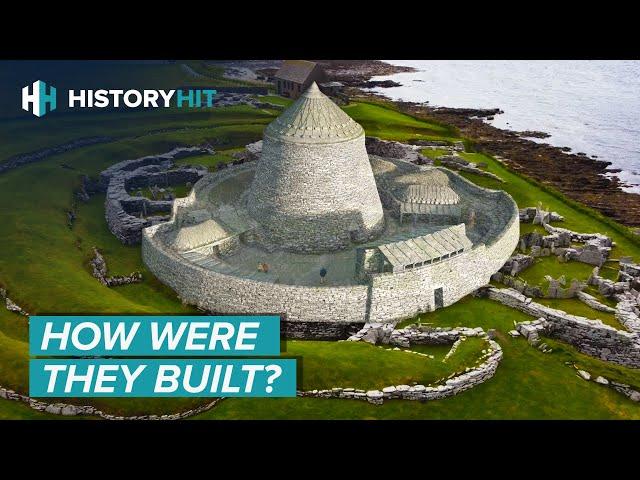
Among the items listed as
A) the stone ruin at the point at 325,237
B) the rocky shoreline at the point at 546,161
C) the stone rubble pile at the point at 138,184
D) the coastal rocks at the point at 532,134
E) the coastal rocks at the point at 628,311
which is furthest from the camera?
the coastal rocks at the point at 532,134

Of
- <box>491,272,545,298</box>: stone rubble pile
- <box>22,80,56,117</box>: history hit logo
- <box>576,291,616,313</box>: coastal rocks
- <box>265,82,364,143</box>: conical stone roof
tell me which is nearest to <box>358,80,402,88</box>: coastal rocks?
<box>22,80,56,117</box>: history hit logo

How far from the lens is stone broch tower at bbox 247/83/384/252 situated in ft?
128

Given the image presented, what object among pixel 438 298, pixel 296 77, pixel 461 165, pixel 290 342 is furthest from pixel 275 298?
pixel 296 77

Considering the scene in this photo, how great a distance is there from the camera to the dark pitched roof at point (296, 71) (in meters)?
85.1

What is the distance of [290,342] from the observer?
3022 cm

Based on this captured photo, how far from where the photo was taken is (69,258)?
3909cm

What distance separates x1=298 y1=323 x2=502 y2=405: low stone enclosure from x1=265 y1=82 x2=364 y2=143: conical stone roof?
12816 mm

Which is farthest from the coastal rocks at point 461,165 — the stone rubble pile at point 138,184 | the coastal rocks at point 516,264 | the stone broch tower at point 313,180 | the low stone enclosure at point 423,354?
the low stone enclosure at point 423,354

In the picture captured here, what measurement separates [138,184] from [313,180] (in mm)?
20853

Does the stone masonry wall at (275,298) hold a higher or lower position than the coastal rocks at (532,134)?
lower

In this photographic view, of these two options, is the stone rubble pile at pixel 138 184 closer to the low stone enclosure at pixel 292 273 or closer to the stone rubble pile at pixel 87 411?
the low stone enclosure at pixel 292 273

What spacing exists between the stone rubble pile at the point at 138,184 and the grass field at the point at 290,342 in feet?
3.91

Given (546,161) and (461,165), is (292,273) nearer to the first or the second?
(461,165)

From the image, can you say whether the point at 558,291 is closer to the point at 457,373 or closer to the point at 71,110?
the point at 457,373
